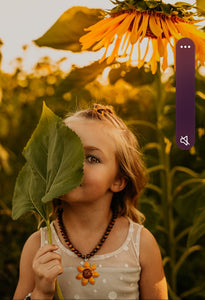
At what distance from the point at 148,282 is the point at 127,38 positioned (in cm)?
51

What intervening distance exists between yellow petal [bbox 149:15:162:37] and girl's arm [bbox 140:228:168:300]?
40 cm

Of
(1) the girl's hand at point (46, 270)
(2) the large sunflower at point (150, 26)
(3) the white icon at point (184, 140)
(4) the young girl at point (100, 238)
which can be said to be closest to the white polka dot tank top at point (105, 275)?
A: (4) the young girl at point (100, 238)

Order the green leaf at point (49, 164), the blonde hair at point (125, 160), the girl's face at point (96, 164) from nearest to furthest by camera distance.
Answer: the green leaf at point (49, 164)
the girl's face at point (96, 164)
the blonde hair at point (125, 160)

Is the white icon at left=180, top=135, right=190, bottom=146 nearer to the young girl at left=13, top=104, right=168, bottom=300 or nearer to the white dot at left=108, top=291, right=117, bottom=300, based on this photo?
the young girl at left=13, top=104, right=168, bottom=300

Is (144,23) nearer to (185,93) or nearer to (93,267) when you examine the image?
(185,93)

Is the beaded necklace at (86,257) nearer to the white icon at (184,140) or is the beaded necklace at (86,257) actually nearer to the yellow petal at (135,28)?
the white icon at (184,140)

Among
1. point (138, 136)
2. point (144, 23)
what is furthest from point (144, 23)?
point (138, 136)

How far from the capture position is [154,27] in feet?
3.29

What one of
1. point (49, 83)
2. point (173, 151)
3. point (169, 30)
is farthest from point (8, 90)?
point (169, 30)

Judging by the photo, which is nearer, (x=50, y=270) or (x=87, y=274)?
(x=50, y=270)

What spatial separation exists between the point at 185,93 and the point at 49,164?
388 mm

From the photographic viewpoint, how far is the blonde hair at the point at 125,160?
960 millimetres

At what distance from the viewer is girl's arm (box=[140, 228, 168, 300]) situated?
0.93 metres

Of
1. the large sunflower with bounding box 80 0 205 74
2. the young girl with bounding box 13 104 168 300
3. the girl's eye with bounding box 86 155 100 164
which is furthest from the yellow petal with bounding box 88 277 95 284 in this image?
the large sunflower with bounding box 80 0 205 74
